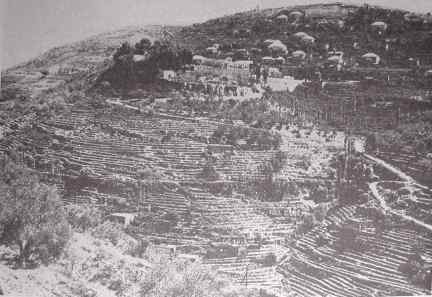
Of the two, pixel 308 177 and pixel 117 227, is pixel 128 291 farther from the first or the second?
pixel 308 177

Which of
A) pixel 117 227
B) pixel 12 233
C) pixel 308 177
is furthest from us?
pixel 308 177

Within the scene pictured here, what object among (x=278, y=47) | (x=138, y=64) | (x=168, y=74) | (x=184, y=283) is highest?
(x=278, y=47)

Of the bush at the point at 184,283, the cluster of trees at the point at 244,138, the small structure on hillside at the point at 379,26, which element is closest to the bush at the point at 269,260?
the bush at the point at 184,283

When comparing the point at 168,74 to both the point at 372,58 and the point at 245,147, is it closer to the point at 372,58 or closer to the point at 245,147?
the point at 245,147

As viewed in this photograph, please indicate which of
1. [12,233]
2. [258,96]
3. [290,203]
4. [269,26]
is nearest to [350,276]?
[290,203]

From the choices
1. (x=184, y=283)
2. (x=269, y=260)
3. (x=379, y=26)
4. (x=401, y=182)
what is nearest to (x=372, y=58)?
(x=379, y=26)

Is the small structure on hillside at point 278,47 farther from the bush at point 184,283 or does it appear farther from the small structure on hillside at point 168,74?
the bush at point 184,283

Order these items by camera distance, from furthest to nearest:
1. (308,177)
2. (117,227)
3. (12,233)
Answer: (308,177)
(117,227)
(12,233)
